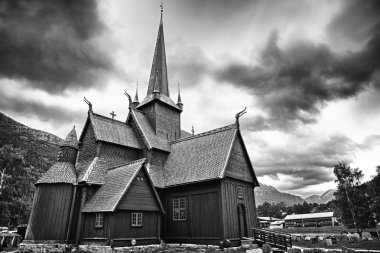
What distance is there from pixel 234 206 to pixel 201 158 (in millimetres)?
4567

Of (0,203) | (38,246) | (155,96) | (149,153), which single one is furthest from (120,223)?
(0,203)

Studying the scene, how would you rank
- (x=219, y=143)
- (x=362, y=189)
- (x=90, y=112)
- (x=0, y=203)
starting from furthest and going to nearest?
(x=362, y=189) → (x=0, y=203) → (x=90, y=112) → (x=219, y=143)

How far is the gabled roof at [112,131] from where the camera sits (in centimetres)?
2261

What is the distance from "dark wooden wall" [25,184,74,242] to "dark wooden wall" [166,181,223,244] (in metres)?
7.65

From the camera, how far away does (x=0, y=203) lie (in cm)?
2877

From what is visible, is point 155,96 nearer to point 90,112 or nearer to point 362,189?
point 90,112

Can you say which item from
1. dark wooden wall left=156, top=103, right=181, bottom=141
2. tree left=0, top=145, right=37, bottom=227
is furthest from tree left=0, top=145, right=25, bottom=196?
dark wooden wall left=156, top=103, right=181, bottom=141

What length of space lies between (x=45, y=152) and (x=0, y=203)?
7362 cm

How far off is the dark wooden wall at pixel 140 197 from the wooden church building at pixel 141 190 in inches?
2.6

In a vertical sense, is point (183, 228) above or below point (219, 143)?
below

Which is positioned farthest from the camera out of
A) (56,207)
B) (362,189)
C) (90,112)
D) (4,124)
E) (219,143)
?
(4,124)

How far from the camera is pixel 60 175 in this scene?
19.4m

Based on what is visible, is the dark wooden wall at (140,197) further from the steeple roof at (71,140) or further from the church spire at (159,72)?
the church spire at (159,72)

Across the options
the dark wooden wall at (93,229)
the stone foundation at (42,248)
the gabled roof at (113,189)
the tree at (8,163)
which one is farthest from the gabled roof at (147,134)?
the tree at (8,163)
